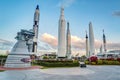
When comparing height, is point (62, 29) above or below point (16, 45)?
above

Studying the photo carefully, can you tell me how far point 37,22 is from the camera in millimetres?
91312

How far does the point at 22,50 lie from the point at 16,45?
5.90ft

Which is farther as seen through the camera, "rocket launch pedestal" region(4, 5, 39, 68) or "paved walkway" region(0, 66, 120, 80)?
"rocket launch pedestal" region(4, 5, 39, 68)

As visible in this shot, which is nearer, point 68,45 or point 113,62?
point 113,62

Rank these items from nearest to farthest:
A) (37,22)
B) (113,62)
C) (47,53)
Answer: (113,62)
(37,22)
(47,53)

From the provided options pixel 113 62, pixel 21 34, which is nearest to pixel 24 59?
pixel 21 34

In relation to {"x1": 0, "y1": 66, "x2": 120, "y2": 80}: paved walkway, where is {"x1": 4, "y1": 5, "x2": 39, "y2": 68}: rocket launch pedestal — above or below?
above

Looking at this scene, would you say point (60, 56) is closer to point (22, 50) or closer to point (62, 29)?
point (62, 29)

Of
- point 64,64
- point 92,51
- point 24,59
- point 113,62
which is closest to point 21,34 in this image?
point 24,59

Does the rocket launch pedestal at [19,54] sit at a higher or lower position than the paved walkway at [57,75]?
higher

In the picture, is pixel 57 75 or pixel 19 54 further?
pixel 19 54

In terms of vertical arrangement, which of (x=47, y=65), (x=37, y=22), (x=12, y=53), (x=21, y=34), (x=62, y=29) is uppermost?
(x=37, y=22)

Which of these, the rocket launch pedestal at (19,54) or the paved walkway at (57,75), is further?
the rocket launch pedestal at (19,54)

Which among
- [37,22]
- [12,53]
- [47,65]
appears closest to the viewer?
[12,53]
